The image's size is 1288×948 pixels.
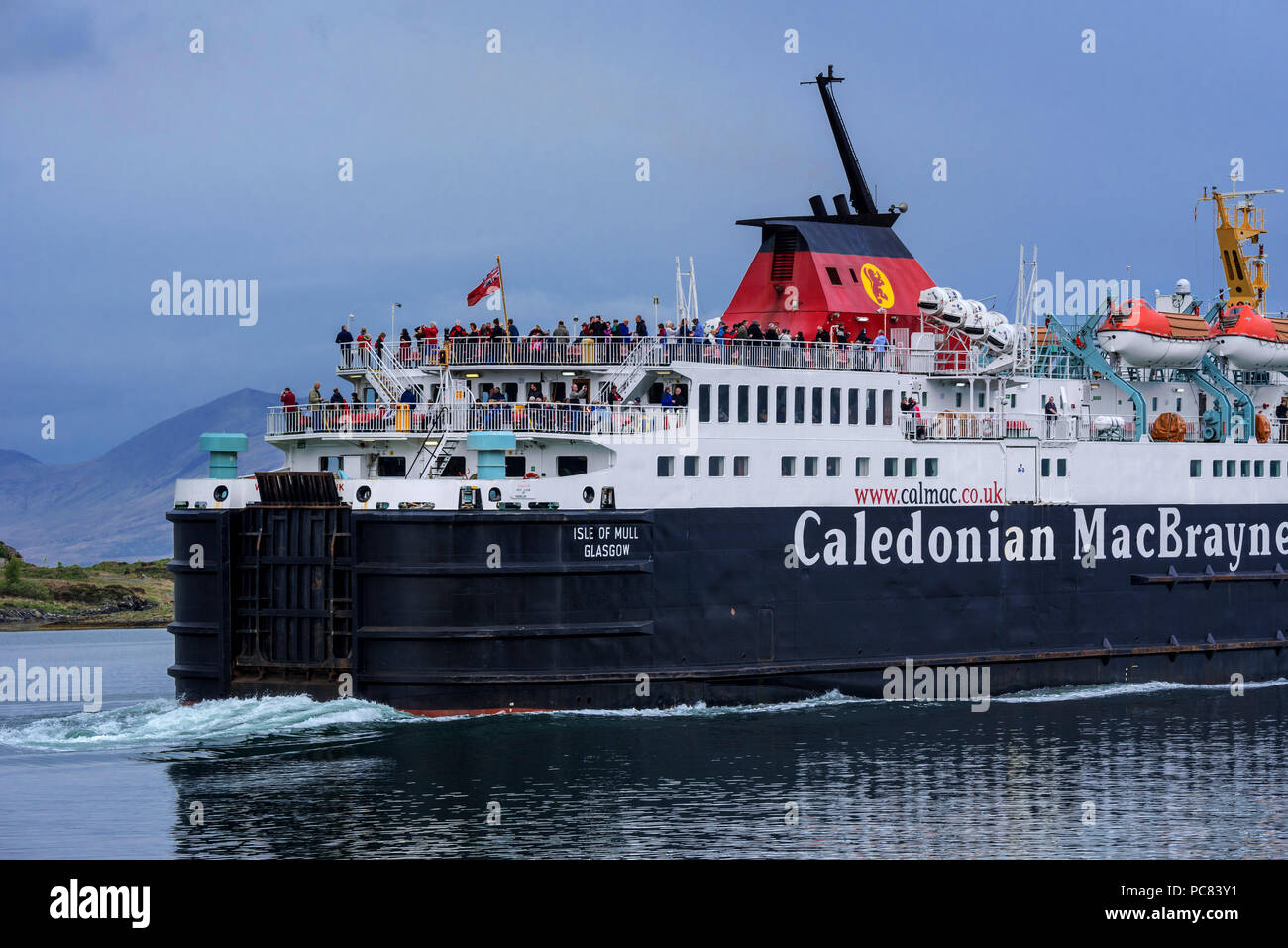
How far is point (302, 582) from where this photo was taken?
34.9 m

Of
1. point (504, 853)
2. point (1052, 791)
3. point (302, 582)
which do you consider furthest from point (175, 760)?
point (1052, 791)

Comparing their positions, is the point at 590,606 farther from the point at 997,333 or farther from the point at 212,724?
the point at 997,333

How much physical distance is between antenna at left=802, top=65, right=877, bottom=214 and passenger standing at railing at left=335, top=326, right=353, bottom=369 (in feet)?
47.1

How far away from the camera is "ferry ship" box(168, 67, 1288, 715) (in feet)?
113

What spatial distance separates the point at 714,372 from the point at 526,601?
6.49 m

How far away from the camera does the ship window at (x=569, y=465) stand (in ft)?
120

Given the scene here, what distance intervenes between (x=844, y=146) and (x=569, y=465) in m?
14.6

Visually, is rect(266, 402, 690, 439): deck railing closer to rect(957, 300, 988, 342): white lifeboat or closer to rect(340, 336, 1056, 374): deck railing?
rect(340, 336, 1056, 374): deck railing

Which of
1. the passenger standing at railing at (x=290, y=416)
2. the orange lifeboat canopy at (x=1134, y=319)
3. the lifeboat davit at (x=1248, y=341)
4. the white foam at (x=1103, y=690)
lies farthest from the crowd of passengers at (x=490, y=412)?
the lifeboat davit at (x=1248, y=341)

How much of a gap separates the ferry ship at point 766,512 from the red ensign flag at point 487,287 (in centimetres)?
120

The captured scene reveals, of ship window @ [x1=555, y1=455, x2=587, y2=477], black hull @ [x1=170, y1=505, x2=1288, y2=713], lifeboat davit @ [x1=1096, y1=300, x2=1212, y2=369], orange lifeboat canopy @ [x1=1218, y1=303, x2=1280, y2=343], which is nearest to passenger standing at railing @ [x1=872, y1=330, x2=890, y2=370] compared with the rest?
black hull @ [x1=170, y1=505, x2=1288, y2=713]

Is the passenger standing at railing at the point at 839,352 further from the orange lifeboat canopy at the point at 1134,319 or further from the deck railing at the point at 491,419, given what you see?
the orange lifeboat canopy at the point at 1134,319

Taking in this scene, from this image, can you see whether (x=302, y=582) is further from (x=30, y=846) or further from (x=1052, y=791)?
(x=1052, y=791)

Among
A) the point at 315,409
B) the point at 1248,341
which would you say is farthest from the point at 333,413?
the point at 1248,341
